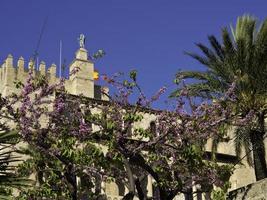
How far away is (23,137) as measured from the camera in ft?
45.0

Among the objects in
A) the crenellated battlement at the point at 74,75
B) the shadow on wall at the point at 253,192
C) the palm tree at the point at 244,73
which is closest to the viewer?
the shadow on wall at the point at 253,192

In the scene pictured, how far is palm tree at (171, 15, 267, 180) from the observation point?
63.1ft

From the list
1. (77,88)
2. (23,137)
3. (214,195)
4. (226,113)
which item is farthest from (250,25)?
(77,88)

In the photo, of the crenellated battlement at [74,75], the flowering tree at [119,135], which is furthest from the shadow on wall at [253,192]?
the crenellated battlement at [74,75]

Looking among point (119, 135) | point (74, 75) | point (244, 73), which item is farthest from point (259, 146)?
point (74, 75)

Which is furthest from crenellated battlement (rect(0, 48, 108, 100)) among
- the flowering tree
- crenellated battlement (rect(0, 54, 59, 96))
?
the flowering tree

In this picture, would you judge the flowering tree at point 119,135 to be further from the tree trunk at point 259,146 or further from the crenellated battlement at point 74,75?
the crenellated battlement at point 74,75

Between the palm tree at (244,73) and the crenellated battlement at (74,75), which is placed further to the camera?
the crenellated battlement at (74,75)

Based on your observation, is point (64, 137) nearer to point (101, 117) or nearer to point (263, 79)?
point (101, 117)

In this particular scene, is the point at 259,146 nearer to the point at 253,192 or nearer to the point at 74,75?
the point at 253,192

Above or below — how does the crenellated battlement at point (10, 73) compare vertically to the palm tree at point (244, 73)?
above

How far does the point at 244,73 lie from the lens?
19.3m

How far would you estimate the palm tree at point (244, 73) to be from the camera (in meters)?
19.2

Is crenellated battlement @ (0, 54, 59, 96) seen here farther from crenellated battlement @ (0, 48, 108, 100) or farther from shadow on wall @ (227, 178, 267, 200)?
shadow on wall @ (227, 178, 267, 200)
